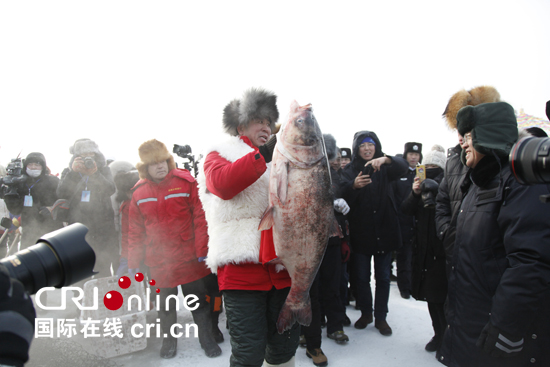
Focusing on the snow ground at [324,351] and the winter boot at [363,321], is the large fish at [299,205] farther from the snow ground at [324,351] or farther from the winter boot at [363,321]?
the winter boot at [363,321]

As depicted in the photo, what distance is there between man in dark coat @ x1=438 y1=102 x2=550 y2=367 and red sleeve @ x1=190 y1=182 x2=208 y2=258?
2.41 m

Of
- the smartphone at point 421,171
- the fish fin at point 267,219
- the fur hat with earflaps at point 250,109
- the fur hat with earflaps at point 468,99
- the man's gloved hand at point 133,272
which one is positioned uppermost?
the fur hat with earflaps at point 468,99

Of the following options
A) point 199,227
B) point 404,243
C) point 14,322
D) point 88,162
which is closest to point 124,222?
point 88,162

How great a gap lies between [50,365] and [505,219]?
406 cm

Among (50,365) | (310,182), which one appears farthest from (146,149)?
(310,182)

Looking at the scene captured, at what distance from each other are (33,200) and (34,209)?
16 cm

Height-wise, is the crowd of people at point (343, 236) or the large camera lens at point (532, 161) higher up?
the large camera lens at point (532, 161)

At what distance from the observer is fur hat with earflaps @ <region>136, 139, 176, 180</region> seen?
3734 mm

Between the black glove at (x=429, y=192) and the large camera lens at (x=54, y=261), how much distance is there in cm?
304

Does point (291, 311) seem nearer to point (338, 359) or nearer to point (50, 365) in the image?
point (338, 359)

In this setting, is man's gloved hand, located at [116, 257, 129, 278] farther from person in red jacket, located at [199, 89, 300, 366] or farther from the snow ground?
person in red jacket, located at [199, 89, 300, 366]

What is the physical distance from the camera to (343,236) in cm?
265

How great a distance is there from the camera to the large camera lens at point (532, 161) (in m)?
1.24

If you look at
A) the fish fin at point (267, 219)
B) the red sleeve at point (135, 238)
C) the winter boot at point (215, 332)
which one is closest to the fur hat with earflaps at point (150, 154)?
the red sleeve at point (135, 238)
